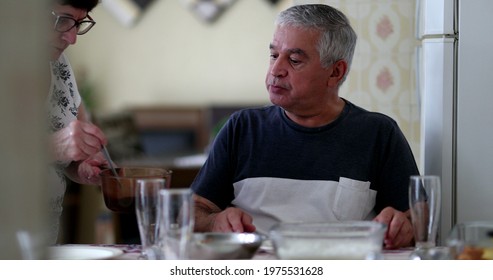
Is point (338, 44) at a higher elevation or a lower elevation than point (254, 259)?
higher

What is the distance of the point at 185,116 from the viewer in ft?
20.1

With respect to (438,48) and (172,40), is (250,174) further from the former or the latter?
(172,40)

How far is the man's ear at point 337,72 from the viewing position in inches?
75.5

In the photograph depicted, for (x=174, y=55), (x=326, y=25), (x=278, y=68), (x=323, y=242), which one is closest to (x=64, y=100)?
(x=278, y=68)

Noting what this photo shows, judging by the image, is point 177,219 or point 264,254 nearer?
point 177,219

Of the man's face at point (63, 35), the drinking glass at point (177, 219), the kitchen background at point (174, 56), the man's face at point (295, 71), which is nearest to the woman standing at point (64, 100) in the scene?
the man's face at point (63, 35)

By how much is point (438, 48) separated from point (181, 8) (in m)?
4.46

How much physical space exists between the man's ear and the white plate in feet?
2.39

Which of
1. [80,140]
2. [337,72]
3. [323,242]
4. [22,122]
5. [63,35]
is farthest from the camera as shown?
[337,72]

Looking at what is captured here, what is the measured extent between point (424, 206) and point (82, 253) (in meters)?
0.59

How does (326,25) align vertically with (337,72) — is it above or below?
above

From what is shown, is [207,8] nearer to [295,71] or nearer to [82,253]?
[295,71]

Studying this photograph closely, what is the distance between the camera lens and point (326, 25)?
1.85 metres

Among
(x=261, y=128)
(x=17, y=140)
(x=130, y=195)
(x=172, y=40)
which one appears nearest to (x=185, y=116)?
(x=172, y=40)
